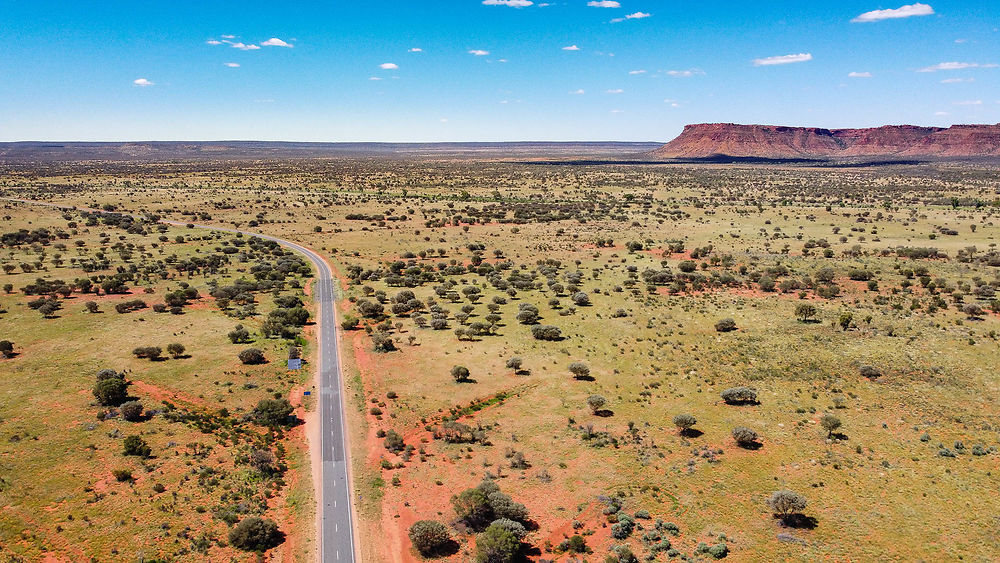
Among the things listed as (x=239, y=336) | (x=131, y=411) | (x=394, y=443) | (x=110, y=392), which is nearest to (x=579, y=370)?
(x=394, y=443)

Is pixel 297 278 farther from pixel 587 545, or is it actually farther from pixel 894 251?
pixel 894 251

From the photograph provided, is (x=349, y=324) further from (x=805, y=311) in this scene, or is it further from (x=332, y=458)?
(x=805, y=311)

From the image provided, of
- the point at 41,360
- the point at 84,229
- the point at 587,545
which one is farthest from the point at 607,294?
the point at 84,229

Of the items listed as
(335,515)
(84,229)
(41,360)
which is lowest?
(335,515)

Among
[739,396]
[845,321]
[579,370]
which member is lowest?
[739,396]

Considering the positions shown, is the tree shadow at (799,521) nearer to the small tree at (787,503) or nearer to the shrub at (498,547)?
the small tree at (787,503)
